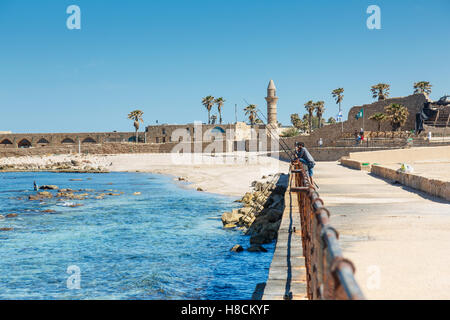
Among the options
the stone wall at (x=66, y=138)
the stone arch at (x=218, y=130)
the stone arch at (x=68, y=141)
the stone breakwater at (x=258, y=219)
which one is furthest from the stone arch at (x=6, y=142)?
the stone breakwater at (x=258, y=219)

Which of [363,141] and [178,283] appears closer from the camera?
[178,283]

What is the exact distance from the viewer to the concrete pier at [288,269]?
5270 millimetres

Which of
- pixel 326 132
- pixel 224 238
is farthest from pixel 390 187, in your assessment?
pixel 326 132

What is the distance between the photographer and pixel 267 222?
1569cm

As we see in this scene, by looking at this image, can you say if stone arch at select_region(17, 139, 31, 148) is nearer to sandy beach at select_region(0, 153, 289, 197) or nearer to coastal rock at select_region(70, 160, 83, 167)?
sandy beach at select_region(0, 153, 289, 197)

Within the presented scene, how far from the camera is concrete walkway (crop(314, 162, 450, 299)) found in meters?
4.71

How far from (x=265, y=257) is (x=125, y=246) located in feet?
19.1

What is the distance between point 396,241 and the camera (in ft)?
22.7

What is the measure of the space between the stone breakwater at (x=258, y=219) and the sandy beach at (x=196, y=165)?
25.5ft

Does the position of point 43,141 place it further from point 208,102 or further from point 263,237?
point 263,237

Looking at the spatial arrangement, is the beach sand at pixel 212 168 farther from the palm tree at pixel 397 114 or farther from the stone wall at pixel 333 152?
the palm tree at pixel 397 114

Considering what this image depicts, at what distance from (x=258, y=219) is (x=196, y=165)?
3828 cm

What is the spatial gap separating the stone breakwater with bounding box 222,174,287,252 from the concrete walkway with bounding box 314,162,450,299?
2879 millimetres
